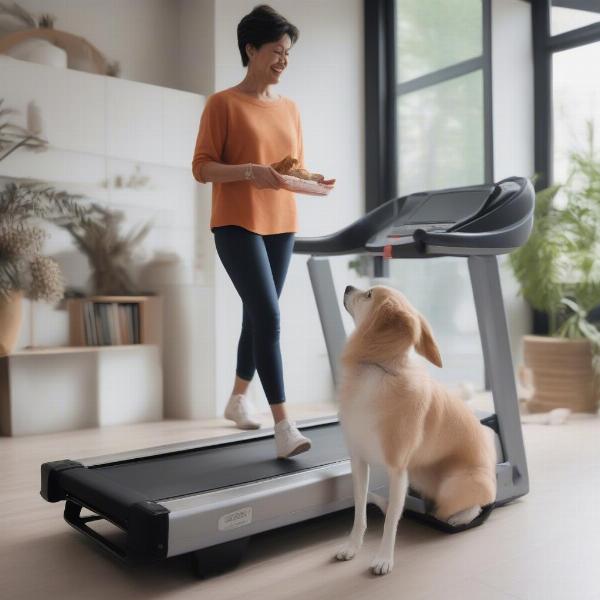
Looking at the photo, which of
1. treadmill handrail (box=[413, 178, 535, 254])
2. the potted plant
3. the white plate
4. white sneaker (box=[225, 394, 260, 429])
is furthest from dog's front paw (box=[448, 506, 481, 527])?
the potted plant

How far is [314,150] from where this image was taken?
448cm

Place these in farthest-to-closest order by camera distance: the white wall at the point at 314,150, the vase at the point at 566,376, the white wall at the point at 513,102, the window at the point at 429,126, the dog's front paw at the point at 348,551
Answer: the window at the point at 429,126 < the white wall at the point at 513,102 < the white wall at the point at 314,150 < the vase at the point at 566,376 < the dog's front paw at the point at 348,551

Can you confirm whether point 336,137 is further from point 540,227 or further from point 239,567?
point 239,567

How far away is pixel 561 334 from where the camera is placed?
12.9 ft

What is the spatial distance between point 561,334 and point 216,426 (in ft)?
6.76

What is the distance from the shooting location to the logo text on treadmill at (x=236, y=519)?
1716 mm

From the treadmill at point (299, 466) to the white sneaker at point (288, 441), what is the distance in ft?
0.11

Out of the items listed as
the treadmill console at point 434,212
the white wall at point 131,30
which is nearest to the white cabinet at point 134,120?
the white wall at point 131,30

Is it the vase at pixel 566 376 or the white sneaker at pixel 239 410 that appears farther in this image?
the vase at pixel 566 376

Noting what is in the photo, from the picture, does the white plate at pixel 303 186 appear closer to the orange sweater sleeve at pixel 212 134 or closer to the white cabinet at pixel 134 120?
the orange sweater sleeve at pixel 212 134

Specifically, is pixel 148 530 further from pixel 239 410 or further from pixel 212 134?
pixel 239 410

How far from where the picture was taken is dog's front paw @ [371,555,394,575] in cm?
170

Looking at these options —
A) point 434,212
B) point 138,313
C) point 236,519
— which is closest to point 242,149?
point 434,212

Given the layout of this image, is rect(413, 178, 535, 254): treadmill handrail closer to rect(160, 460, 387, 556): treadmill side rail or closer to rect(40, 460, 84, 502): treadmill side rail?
rect(160, 460, 387, 556): treadmill side rail
